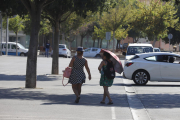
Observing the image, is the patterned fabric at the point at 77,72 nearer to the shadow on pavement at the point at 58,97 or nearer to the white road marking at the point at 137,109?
the shadow on pavement at the point at 58,97

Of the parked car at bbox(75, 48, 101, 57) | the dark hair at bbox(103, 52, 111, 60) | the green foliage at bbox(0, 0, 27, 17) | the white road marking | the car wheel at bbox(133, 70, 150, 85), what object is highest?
the green foliage at bbox(0, 0, 27, 17)

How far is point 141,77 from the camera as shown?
54.4 feet

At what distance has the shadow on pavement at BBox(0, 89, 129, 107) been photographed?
10367 mm

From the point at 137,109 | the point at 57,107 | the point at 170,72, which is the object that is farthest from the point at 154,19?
the point at 57,107

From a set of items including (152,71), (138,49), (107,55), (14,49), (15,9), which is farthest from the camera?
(14,49)

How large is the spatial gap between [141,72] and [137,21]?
1317 inches

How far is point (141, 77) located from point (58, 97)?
6.00m

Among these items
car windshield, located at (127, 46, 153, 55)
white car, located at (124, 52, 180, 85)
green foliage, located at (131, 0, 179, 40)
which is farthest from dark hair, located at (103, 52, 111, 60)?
green foliage, located at (131, 0, 179, 40)

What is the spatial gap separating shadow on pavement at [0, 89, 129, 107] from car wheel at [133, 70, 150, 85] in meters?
4.19

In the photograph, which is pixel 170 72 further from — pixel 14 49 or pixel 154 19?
pixel 154 19

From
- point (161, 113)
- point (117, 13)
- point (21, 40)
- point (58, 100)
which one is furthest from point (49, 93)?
point (21, 40)

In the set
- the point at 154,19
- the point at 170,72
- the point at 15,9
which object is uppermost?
the point at 154,19

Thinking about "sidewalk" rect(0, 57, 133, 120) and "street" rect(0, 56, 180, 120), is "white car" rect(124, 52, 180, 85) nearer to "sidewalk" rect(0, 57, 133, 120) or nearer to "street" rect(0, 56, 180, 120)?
"street" rect(0, 56, 180, 120)

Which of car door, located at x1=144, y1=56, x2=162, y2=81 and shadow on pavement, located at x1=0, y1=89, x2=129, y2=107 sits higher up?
car door, located at x1=144, y1=56, x2=162, y2=81
